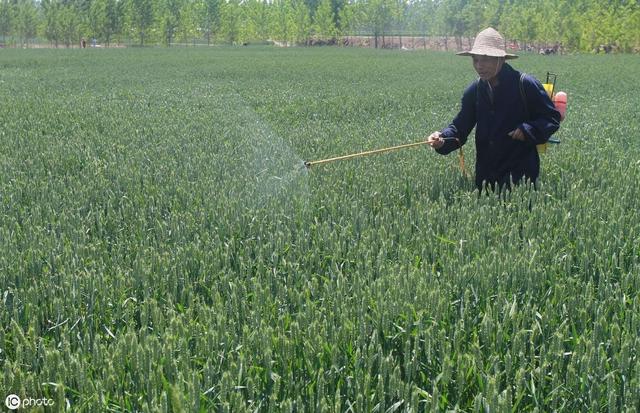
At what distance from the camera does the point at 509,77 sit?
544 cm

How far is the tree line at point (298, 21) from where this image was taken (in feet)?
230

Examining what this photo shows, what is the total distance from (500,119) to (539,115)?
28 centimetres

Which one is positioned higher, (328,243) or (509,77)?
(509,77)

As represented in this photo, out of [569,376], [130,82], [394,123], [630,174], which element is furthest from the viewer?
[130,82]

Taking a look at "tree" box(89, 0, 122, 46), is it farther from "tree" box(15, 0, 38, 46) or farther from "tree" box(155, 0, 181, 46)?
"tree" box(15, 0, 38, 46)

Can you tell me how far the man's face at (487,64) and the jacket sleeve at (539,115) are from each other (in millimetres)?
233

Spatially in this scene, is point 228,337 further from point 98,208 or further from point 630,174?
point 630,174

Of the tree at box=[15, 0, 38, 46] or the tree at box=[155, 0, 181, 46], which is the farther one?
the tree at box=[155, 0, 181, 46]

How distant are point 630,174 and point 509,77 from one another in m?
1.53

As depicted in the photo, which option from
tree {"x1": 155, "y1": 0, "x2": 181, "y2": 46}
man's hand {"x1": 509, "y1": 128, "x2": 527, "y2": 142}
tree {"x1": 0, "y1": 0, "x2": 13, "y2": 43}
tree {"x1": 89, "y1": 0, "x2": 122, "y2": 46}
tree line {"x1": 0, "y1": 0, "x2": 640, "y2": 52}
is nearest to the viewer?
man's hand {"x1": 509, "y1": 128, "x2": 527, "y2": 142}

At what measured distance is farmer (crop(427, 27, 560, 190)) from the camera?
529 cm

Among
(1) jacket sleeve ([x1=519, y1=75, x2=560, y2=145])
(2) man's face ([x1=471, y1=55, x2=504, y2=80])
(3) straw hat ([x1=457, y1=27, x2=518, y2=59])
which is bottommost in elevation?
(1) jacket sleeve ([x1=519, y1=75, x2=560, y2=145])

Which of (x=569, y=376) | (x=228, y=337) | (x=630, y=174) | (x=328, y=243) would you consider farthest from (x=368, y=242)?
(x=630, y=174)

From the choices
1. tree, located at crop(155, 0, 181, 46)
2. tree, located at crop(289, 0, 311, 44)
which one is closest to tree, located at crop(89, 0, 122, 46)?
tree, located at crop(155, 0, 181, 46)
